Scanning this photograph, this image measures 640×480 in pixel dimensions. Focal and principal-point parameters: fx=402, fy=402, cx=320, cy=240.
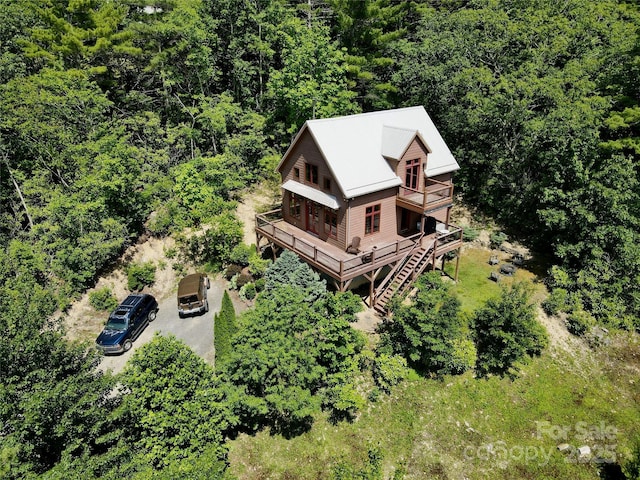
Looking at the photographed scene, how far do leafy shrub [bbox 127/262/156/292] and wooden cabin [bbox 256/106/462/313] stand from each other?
8328mm

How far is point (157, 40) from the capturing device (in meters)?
35.9

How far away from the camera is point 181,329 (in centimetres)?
2388

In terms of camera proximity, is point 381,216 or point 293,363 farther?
point 381,216

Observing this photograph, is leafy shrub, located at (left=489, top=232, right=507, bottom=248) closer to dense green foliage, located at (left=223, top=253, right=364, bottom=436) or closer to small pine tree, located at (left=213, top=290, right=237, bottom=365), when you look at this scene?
dense green foliage, located at (left=223, top=253, right=364, bottom=436)

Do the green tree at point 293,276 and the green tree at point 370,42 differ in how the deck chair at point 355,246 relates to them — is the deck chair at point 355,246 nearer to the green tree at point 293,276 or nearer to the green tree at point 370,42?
the green tree at point 293,276

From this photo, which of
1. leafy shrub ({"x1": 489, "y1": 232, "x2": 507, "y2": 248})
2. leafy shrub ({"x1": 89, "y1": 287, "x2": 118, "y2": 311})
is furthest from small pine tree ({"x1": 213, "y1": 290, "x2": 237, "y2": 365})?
leafy shrub ({"x1": 489, "y1": 232, "x2": 507, "y2": 248})

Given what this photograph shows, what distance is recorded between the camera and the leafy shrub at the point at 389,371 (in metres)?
19.5

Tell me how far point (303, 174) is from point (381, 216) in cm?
588

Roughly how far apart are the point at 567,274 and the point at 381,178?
14.1 m

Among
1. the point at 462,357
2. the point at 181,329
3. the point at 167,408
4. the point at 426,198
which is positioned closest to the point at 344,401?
Answer: the point at 462,357

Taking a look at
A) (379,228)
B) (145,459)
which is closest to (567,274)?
(379,228)

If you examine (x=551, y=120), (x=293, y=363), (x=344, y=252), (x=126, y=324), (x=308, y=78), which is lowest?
(x=126, y=324)

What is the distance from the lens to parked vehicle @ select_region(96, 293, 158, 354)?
21734 mm

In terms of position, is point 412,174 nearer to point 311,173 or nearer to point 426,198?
point 426,198
